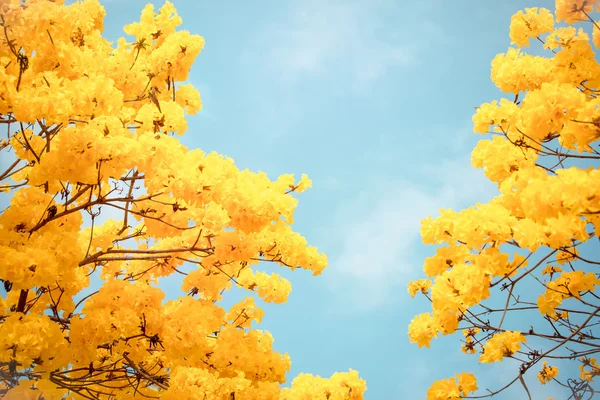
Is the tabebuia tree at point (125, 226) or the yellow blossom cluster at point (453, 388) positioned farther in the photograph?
the yellow blossom cluster at point (453, 388)

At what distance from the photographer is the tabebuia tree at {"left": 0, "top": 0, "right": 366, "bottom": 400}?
135 inches

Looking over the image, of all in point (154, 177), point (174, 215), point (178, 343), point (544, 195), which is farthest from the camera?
point (174, 215)

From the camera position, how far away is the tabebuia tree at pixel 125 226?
11.3 ft

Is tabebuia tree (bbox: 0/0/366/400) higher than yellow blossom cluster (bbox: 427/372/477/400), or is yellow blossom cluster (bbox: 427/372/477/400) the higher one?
tabebuia tree (bbox: 0/0/366/400)

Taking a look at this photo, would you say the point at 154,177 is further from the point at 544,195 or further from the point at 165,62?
the point at 544,195

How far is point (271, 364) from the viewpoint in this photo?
4809 millimetres

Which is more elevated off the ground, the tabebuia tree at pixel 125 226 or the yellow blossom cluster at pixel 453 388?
the tabebuia tree at pixel 125 226

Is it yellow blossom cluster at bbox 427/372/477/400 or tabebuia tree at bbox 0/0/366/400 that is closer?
tabebuia tree at bbox 0/0/366/400

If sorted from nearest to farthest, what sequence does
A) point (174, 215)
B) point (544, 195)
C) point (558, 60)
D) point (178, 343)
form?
point (544, 195), point (178, 343), point (558, 60), point (174, 215)

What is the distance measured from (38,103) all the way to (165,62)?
197 centimetres

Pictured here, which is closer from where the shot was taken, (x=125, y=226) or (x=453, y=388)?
(x=453, y=388)

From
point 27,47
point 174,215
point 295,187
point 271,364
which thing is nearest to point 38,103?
point 27,47

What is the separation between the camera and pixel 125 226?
5.18 meters

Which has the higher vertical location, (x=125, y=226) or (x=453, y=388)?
(x=125, y=226)
